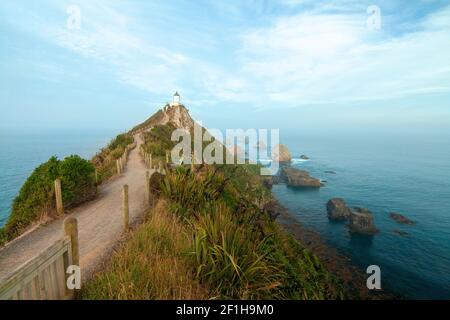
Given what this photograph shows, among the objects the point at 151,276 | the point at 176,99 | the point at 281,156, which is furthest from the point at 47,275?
the point at 281,156

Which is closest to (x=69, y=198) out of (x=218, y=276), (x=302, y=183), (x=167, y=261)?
(x=167, y=261)

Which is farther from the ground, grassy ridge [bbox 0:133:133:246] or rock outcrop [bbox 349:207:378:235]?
grassy ridge [bbox 0:133:133:246]

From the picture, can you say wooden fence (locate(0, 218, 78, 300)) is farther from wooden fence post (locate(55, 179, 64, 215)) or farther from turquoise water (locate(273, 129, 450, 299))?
turquoise water (locate(273, 129, 450, 299))

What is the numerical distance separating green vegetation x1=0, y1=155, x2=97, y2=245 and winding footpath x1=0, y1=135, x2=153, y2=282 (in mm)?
572

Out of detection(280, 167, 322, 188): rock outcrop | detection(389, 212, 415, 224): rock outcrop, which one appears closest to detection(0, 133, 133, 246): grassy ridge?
detection(389, 212, 415, 224): rock outcrop

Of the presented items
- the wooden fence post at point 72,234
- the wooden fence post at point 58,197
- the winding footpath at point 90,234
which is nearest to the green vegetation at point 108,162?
the winding footpath at point 90,234

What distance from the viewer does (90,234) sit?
7359 millimetres

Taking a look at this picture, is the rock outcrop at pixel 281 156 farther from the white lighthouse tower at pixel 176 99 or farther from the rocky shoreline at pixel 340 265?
the rocky shoreline at pixel 340 265

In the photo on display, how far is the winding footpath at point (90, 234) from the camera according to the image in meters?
5.83

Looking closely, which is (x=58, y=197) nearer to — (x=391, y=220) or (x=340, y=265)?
(x=340, y=265)

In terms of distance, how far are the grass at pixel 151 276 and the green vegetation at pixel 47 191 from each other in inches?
243

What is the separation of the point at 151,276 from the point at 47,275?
4.42ft

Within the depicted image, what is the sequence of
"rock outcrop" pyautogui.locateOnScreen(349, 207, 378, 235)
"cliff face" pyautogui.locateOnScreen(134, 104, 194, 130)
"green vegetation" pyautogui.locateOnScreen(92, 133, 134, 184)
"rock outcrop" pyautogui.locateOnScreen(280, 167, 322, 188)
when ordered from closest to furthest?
"green vegetation" pyautogui.locateOnScreen(92, 133, 134, 184) < "rock outcrop" pyautogui.locateOnScreen(349, 207, 378, 235) < "rock outcrop" pyautogui.locateOnScreen(280, 167, 322, 188) < "cliff face" pyautogui.locateOnScreen(134, 104, 194, 130)

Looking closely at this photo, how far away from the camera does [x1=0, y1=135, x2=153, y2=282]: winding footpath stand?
583 centimetres
